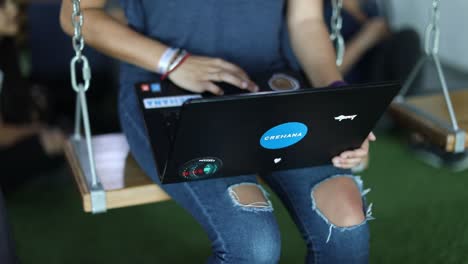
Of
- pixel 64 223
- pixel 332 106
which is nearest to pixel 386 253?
pixel 332 106

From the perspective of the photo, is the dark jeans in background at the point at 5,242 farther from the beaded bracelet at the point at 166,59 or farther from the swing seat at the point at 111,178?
the beaded bracelet at the point at 166,59

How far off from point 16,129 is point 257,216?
4.48ft

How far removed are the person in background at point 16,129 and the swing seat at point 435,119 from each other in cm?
127

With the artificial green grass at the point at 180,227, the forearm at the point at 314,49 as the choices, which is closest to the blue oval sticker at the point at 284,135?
the forearm at the point at 314,49

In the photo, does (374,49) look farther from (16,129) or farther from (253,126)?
(253,126)

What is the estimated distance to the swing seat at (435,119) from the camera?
1.52 m

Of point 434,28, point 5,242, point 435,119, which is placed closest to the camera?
point 5,242

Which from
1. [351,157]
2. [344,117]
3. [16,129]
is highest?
[344,117]

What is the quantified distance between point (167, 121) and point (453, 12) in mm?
2278

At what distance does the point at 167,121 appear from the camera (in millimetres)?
1166

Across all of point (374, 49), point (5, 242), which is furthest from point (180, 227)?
point (374, 49)

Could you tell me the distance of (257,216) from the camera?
3.81 ft

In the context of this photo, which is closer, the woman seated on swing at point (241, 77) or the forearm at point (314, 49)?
the woman seated on swing at point (241, 77)

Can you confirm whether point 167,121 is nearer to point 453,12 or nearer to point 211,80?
point 211,80
